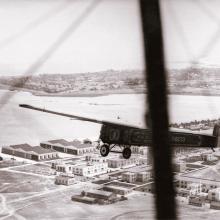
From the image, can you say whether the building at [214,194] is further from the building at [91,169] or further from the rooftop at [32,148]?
the rooftop at [32,148]

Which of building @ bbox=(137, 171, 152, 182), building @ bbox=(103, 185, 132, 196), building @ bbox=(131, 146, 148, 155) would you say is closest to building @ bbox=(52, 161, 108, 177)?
building @ bbox=(103, 185, 132, 196)

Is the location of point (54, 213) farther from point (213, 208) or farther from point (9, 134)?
point (213, 208)

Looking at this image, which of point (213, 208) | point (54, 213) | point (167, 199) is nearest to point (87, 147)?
point (54, 213)

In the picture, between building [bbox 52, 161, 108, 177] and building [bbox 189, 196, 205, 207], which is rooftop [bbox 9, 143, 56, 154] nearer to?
building [bbox 52, 161, 108, 177]

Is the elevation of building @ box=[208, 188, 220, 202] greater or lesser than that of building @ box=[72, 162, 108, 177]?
lesser

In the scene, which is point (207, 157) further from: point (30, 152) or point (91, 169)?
point (30, 152)

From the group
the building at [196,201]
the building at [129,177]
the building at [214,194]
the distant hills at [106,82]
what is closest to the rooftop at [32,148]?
the building at [129,177]

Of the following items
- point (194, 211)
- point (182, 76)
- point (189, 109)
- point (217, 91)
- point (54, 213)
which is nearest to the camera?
point (182, 76)
